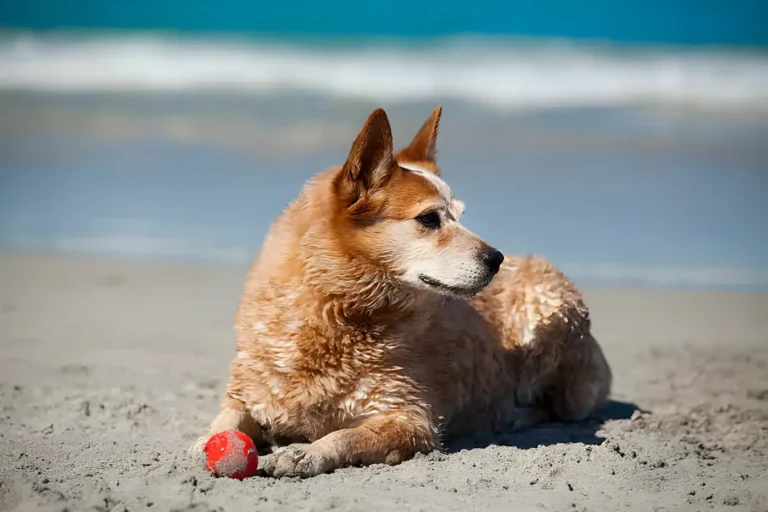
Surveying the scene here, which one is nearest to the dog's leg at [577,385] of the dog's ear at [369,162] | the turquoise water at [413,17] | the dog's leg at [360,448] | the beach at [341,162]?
the beach at [341,162]

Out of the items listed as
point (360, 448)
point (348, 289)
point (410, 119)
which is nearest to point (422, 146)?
point (348, 289)

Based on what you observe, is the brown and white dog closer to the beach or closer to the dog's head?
the dog's head

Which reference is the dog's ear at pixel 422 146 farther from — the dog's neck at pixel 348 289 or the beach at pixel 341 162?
the beach at pixel 341 162

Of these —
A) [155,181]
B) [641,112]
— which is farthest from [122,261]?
[641,112]

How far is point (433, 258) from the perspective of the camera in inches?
182

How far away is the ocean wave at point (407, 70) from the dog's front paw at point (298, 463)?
1465 cm

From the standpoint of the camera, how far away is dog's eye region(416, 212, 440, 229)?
4691 mm

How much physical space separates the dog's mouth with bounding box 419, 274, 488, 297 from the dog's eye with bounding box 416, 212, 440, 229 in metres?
0.27

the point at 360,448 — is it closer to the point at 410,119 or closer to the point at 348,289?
the point at 348,289

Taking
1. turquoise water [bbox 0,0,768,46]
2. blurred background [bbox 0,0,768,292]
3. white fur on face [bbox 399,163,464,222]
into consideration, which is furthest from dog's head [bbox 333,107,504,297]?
turquoise water [bbox 0,0,768,46]

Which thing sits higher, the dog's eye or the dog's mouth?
the dog's eye

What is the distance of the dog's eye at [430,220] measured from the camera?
469 centimetres

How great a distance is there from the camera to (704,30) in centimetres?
2316

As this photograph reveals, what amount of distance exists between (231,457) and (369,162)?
1.54 metres
